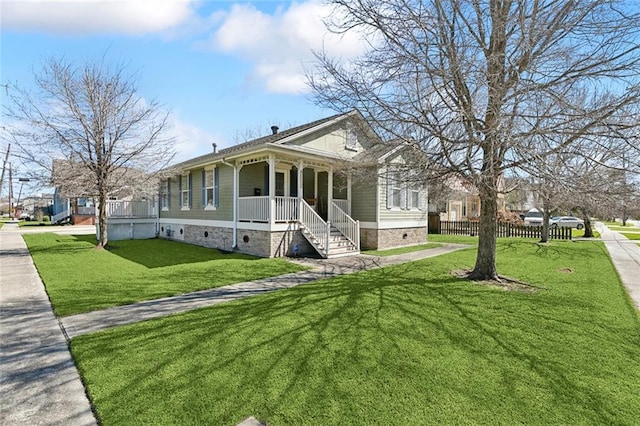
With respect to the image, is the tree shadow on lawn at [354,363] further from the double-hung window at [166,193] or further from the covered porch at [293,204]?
the double-hung window at [166,193]

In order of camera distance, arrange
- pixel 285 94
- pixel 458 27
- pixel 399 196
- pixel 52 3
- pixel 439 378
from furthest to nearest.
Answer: pixel 399 196 < pixel 285 94 < pixel 52 3 < pixel 458 27 < pixel 439 378

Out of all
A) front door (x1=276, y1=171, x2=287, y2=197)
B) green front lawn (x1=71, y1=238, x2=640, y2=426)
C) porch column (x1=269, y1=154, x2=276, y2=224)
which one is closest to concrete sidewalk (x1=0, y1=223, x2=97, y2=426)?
green front lawn (x1=71, y1=238, x2=640, y2=426)

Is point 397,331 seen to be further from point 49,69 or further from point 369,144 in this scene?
point 49,69

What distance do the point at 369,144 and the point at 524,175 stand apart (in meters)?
3.45

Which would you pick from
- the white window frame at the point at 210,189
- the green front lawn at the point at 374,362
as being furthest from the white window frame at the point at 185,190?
the green front lawn at the point at 374,362

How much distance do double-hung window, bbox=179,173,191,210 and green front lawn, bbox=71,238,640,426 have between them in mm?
→ 11332

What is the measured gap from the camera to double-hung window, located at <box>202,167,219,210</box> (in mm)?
13825

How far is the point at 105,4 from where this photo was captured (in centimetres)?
862

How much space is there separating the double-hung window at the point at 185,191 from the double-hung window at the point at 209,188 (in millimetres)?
1844

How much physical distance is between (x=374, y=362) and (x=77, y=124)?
14.4 metres

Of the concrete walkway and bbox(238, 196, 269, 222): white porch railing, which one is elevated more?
bbox(238, 196, 269, 222): white porch railing

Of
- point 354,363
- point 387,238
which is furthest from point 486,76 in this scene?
point 387,238

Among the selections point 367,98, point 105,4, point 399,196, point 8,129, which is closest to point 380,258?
point 399,196

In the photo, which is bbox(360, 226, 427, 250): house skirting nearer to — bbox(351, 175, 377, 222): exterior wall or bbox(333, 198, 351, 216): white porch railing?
bbox(351, 175, 377, 222): exterior wall
